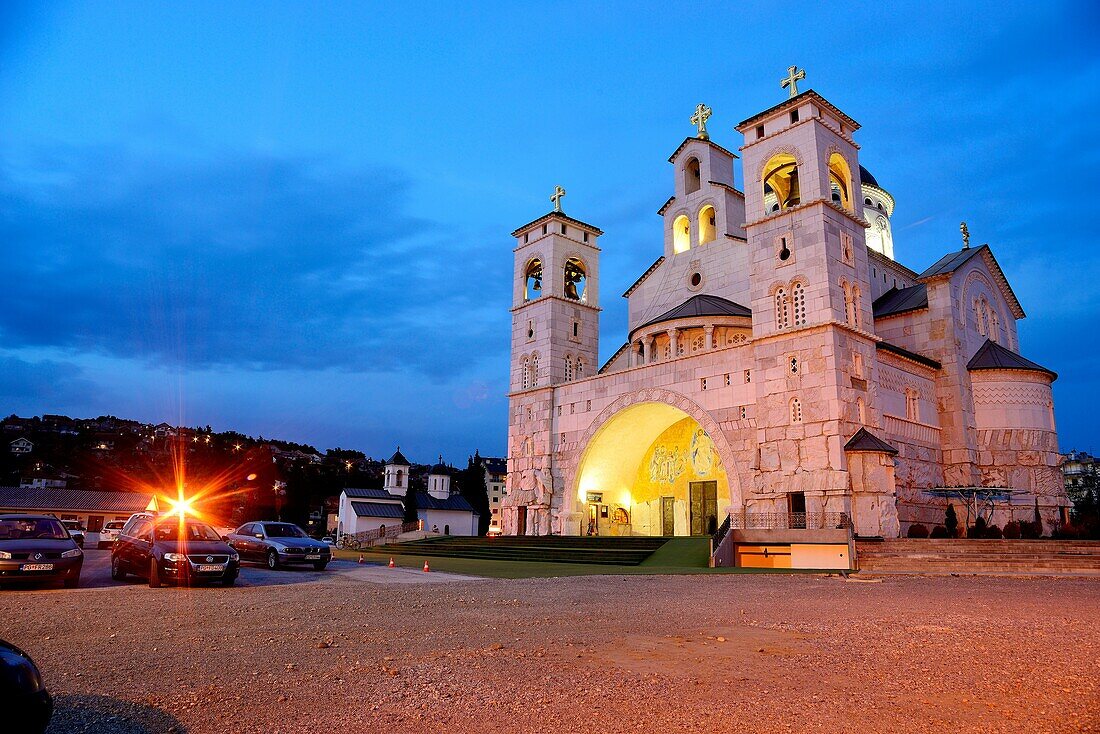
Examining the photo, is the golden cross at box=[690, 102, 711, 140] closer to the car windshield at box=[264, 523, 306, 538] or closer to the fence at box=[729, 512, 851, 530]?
the fence at box=[729, 512, 851, 530]

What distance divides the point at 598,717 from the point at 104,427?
6009 inches

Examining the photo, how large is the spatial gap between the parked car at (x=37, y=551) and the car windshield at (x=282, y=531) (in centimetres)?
677

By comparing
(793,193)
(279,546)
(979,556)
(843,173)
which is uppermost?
(843,173)

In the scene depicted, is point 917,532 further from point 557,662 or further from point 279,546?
point 557,662

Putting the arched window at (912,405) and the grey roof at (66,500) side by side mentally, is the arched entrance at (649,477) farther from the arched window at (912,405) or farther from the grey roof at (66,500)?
the grey roof at (66,500)

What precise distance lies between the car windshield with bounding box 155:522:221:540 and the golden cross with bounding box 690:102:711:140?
1324 inches

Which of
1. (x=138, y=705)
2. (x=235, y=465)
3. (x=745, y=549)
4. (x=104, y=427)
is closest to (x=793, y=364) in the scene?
(x=745, y=549)

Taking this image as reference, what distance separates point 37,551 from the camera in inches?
527

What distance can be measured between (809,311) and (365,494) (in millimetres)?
39649

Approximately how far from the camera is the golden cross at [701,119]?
4050cm

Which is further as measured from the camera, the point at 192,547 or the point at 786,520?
the point at 786,520

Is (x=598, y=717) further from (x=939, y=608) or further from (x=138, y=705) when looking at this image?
(x=939, y=608)

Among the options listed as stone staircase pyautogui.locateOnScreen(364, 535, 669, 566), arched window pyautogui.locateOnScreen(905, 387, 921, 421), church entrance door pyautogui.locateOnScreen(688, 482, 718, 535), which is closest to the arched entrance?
church entrance door pyautogui.locateOnScreen(688, 482, 718, 535)

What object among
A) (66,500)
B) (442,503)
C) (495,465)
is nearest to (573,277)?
(442,503)
